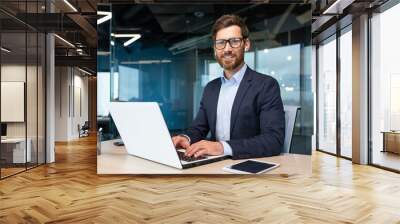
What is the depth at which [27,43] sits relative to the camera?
5492mm

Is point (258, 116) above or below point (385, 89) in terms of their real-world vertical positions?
below

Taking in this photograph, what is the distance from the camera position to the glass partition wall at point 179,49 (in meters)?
1.96

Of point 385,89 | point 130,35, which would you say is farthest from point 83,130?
point 130,35

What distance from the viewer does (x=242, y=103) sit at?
4.21 feet

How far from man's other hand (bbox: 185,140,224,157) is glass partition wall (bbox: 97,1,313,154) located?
2.05ft

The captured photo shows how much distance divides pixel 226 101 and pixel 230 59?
161 mm

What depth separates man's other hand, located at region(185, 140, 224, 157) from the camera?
1.15 m

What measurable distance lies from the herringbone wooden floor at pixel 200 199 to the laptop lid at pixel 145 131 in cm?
98

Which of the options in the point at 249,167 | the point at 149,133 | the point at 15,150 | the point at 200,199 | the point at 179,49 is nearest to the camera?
the point at 249,167

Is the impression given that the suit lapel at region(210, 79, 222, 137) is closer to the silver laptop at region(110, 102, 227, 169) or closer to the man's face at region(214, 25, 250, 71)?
the man's face at region(214, 25, 250, 71)

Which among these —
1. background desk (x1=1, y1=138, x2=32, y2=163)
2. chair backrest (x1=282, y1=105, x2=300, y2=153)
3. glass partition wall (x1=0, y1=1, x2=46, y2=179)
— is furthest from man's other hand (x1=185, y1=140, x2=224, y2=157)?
background desk (x1=1, y1=138, x2=32, y2=163)

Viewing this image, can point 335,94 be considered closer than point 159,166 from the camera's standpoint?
No

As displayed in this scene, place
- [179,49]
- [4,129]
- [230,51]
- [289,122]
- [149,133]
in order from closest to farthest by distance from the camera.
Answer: [149,133], [230,51], [289,122], [179,49], [4,129]

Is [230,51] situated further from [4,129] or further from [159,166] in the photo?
[4,129]
